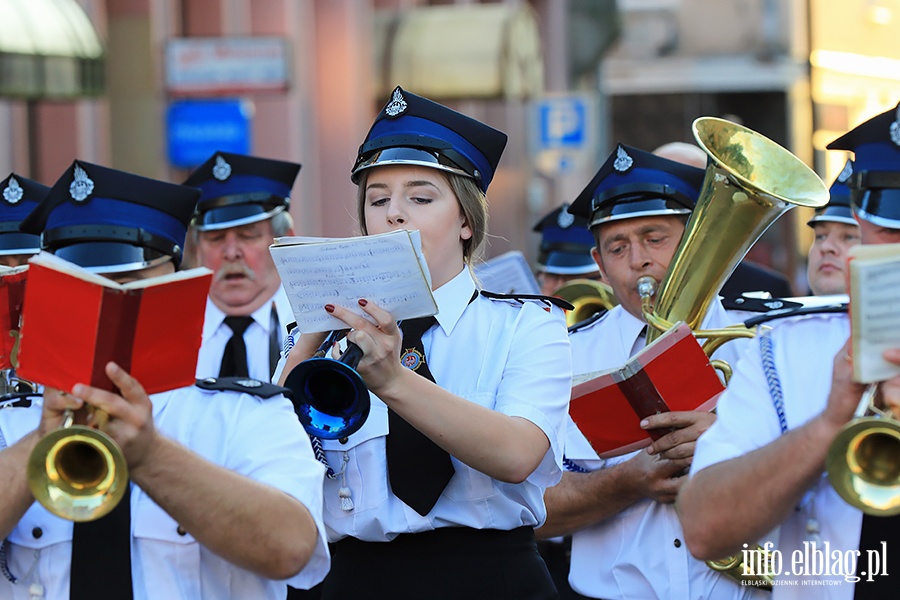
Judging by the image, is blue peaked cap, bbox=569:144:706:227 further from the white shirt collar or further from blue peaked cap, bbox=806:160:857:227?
blue peaked cap, bbox=806:160:857:227

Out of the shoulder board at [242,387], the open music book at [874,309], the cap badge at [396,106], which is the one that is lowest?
the shoulder board at [242,387]

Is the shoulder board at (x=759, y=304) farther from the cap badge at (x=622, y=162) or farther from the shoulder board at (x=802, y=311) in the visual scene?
the cap badge at (x=622, y=162)

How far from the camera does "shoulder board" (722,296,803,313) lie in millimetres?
3332

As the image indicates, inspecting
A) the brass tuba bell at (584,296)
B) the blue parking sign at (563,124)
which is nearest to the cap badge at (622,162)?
the brass tuba bell at (584,296)

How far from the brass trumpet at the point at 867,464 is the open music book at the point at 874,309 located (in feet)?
0.19

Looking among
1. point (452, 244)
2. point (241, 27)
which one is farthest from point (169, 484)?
point (241, 27)

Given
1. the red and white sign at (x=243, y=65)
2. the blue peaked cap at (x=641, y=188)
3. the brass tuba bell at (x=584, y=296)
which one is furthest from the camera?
the red and white sign at (x=243, y=65)

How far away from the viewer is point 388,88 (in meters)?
22.8

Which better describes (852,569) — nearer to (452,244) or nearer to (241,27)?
(452,244)

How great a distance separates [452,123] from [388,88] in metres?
19.0

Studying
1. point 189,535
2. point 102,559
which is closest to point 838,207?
point 189,535

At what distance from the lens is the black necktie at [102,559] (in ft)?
10.2

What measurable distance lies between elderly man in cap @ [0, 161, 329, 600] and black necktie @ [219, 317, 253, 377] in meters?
2.33

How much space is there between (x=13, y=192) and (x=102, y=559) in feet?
9.04
